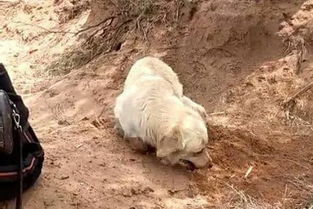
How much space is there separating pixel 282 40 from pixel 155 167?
87.8 inches

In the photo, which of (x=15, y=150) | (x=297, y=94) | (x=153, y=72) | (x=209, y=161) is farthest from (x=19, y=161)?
(x=297, y=94)

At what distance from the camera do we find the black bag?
12.2 feet

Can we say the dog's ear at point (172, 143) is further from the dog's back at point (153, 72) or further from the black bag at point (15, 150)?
the black bag at point (15, 150)

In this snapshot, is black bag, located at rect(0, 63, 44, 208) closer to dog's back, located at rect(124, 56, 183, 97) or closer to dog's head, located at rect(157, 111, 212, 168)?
dog's head, located at rect(157, 111, 212, 168)

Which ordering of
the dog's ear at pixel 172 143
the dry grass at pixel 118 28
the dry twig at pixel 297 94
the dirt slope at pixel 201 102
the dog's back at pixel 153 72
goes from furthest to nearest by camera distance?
the dry grass at pixel 118 28
the dry twig at pixel 297 94
the dog's back at pixel 153 72
the dog's ear at pixel 172 143
the dirt slope at pixel 201 102

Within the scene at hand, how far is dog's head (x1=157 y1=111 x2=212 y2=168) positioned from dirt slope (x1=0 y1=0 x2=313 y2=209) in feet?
0.29

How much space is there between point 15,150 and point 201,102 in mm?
2668

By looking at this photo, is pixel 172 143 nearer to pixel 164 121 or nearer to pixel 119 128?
pixel 164 121

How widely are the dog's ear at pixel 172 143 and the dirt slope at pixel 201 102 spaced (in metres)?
0.13

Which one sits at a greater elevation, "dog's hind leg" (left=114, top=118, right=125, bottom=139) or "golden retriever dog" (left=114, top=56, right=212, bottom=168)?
"golden retriever dog" (left=114, top=56, right=212, bottom=168)

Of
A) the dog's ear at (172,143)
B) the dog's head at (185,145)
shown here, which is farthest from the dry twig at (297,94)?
the dog's ear at (172,143)

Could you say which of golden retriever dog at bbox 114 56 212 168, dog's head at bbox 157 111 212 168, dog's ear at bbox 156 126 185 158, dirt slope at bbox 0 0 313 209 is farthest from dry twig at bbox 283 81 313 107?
dog's ear at bbox 156 126 185 158

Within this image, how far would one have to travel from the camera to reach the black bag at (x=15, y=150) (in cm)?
373

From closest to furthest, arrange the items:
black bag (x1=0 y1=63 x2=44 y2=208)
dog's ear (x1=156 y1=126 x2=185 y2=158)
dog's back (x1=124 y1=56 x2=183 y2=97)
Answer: black bag (x1=0 y1=63 x2=44 y2=208) → dog's ear (x1=156 y1=126 x2=185 y2=158) → dog's back (x1=124 y1=56 x2=183 y2=97)
